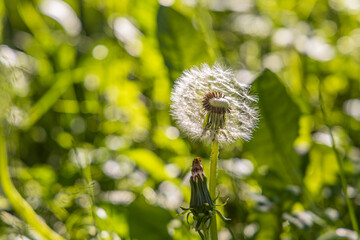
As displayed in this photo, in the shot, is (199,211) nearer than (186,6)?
Yes

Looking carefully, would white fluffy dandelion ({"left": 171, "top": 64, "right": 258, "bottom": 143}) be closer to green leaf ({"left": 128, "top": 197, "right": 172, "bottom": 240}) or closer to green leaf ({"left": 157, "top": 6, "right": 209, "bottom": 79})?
green leaf ({"left": 128, "top": 197, "right": 172, "bottom": 240})

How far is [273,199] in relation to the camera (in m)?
A: 0.96

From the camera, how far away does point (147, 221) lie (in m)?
0.81

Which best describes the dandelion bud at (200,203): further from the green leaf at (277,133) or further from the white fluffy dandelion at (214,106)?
the green leaf at (277,133)

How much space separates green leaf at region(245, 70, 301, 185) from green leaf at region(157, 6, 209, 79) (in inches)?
9.8

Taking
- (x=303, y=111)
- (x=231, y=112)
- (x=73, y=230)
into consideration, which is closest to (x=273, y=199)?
(x=303, y=111)

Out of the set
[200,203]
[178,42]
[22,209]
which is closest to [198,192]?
[200,203]

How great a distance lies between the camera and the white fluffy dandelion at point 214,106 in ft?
2.13

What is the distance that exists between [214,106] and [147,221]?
0.99 ft

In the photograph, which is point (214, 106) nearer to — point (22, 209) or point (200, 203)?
point (200, 203)

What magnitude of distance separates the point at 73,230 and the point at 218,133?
0.49 meters

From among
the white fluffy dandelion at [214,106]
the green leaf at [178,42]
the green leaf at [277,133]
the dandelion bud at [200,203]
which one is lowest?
the dandelion bud at [200,203]

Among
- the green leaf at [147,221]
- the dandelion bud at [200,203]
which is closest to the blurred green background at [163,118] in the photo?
the green leaf at [147,221]

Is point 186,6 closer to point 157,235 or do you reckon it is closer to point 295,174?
point 295,174
